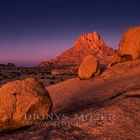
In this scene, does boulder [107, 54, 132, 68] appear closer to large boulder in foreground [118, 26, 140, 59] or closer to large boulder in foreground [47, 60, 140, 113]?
large boulder in foreground [118, 26, 140, 59]

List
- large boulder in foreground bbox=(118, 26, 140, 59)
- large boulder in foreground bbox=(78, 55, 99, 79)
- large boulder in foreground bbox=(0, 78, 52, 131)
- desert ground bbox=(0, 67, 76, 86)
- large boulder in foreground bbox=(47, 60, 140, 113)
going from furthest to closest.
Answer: desert ground bbox=(0, 67, 76, 86), large boulder in foreground bbox=(118, 26, 140, 59), large boulder in foreground bbox=(78, 55, 99, 79), large boulder in foreground bbox=(47, 60, 140, 113), large boulder in foreground bbox=(0, 78, 52, 131)

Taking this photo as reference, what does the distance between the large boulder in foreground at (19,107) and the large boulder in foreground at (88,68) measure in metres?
14.1

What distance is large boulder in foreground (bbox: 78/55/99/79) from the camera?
24.9m

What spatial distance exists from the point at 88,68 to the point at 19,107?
1500cm

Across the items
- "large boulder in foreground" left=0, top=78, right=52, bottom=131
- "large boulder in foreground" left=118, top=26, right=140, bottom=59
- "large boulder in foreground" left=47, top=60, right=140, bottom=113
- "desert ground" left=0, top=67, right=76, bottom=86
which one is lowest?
"desert ground" left=0, top=67, right=76, bottom=86

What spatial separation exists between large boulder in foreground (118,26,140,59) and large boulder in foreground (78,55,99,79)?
672 cm

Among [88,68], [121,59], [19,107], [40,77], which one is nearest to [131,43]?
[121,59]

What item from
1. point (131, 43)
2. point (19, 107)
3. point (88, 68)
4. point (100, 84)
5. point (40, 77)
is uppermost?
point (131, 43)

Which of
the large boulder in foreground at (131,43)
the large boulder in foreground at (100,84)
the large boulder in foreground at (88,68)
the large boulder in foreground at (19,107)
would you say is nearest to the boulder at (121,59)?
the large boulder in foreground at (131,43)

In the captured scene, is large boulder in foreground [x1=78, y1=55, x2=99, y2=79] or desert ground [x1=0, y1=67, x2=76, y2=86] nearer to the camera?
large boulder in foreground [x1=78, y1=55, x2=99, y2=79]

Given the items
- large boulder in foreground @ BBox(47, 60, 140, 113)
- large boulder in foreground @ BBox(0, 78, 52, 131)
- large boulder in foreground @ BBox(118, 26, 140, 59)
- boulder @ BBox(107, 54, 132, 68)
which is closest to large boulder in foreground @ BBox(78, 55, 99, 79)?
large boulder in foreground @ BBox(47, 60, 140, 113)

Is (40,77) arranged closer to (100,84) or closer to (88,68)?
(88,68)

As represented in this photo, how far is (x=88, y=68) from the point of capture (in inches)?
993

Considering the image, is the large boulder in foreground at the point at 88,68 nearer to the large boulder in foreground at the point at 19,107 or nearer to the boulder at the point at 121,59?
the boulder at the point at 121,59
